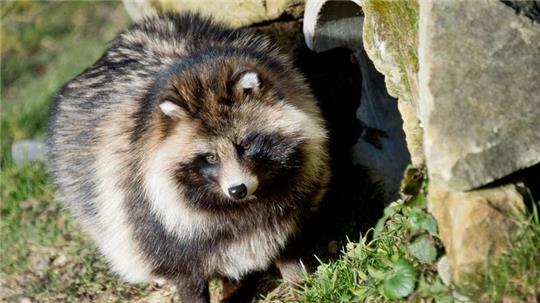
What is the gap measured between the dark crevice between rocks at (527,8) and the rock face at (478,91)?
2 cm

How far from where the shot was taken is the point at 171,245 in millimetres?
3980

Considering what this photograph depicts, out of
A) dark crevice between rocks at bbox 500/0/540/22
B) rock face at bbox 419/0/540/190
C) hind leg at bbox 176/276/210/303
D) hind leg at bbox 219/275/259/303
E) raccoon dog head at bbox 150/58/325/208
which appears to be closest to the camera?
rock face at bbox 419/0/540/190

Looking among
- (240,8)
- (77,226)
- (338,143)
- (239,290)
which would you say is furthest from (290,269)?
(77,226)

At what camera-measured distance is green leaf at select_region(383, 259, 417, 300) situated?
10.9 ft

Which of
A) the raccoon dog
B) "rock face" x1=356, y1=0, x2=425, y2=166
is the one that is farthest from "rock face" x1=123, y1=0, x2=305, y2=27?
"rock face" x1=356, y1=0, x2=425, y2=166

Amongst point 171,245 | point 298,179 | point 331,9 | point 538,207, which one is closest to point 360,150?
point 331,9

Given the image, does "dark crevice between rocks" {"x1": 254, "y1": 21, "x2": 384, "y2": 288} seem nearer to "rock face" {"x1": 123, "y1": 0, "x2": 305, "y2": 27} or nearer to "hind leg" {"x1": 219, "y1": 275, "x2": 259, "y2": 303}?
"rock face" {"x1": 123, "y1": 0, "x2": 305, "y2": 27}

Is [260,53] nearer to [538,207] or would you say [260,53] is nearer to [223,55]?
[223,55]

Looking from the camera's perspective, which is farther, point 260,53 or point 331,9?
point 331,9

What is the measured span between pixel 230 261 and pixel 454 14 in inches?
66.9

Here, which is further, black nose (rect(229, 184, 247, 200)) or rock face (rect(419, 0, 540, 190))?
black nose (rect(229, 184, 247, 200))

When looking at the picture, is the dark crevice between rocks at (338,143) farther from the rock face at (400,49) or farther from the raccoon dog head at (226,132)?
the rock face at (400,49)

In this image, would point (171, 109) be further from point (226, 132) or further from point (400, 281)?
point (400, 281)

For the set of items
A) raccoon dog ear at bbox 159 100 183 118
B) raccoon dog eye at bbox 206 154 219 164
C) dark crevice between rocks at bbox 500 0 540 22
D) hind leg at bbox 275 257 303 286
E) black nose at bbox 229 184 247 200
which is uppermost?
dark crevice between rocks at bbox 500 0 540 22
